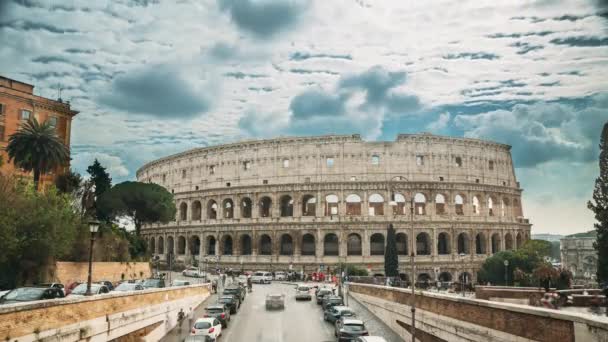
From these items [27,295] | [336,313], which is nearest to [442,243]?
[336,313]

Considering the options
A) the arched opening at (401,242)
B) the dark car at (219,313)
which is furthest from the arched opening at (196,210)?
the dark car at (219,313)

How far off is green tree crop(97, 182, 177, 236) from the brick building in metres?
9.38

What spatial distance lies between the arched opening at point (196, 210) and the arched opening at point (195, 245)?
3331 mm

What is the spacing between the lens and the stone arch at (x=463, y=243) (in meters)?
64.7

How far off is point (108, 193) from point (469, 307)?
5726 cm

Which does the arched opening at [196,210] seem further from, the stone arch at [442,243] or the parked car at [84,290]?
the parked car at [84,290]

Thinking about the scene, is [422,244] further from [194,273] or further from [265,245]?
[194,273]

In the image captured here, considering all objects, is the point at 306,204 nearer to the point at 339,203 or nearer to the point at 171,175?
the point at 339,203

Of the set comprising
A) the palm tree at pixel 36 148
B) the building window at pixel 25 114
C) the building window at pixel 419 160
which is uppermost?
the building window at pixel 25 114

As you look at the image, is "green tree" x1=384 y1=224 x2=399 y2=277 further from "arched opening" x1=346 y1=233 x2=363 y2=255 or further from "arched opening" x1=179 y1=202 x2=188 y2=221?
"arched opening" x1=179 y1=202 x2=188 y2=221

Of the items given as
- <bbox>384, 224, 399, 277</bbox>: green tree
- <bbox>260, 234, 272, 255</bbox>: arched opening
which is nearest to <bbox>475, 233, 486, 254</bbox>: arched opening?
<bbox>384, 224, 399, 277</bbox>: green tree

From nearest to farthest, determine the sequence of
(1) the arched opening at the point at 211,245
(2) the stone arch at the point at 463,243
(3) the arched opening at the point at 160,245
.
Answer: (2) the stone arch at the point at 463,243 → (1) the arched opening at the point at 211,245 → (3) the arched opening at the point at 160,245

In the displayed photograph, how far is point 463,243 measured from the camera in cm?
6794

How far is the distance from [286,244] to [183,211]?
19.2 meters
